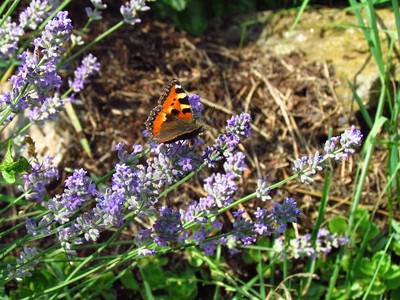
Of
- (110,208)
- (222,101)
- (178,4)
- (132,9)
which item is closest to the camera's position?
(110,208)

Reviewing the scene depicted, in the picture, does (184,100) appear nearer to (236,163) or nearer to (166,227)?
(236,163)

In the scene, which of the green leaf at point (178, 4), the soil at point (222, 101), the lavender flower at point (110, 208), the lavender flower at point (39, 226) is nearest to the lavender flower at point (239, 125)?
the lavender flower at point (110, 208)

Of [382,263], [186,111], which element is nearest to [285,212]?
[186,111]

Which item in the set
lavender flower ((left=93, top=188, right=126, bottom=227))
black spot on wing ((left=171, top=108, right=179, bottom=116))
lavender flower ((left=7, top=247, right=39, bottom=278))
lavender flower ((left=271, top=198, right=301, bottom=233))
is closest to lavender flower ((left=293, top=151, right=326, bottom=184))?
lavender flower ((left=271, top=198, right=301, bottom=233))

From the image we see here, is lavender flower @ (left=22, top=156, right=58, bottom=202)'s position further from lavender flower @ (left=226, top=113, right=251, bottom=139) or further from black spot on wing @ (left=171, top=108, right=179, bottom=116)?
lavender flower @ (left=226, top=113, right=251, bottom=139)

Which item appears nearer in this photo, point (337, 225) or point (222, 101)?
point (337, 225)

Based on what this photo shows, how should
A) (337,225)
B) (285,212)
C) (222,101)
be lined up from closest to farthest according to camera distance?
1. (285,212)
2. (337,225)
3. (222,101)
